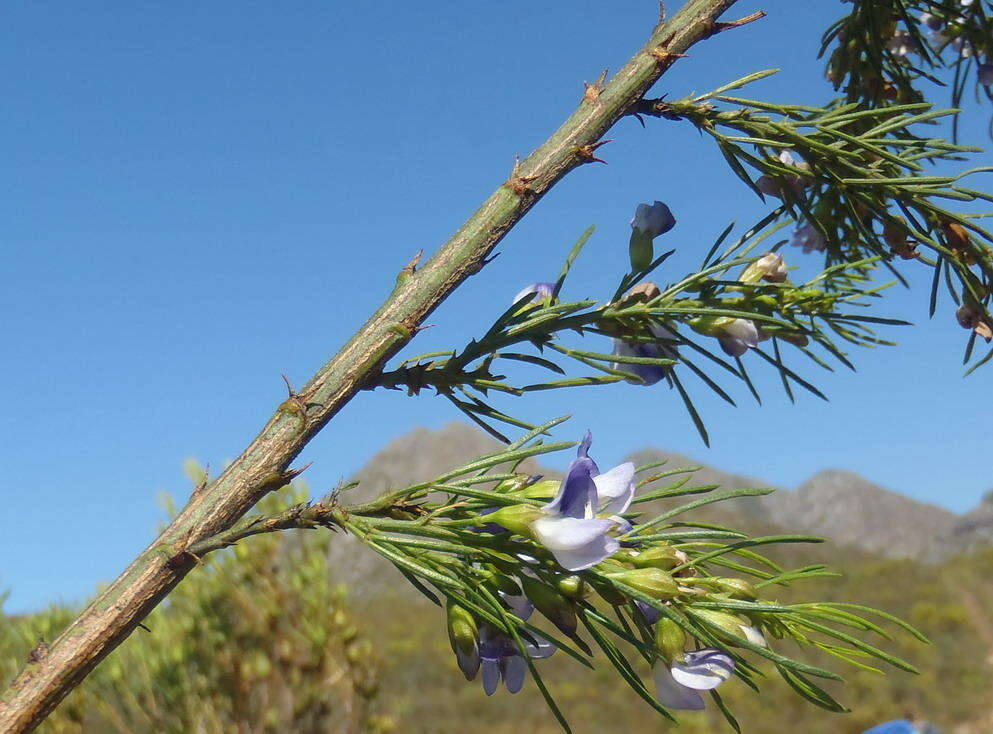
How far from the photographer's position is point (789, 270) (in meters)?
1.12

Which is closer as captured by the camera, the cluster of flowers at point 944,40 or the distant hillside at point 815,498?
the cluster of flowers at point 944,40

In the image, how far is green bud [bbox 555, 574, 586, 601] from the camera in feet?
2.42

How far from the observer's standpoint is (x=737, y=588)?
0.76 meters

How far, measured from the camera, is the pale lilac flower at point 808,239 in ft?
5.30

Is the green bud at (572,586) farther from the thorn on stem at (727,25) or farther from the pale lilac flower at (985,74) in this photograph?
the pale lilac flower at (985,74)

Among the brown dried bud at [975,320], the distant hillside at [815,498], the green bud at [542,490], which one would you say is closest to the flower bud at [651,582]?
the green bud at [542,490]

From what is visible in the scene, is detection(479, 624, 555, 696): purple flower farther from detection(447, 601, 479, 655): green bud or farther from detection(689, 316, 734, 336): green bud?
Answer: detection(689, 316, 734, 336): green bud

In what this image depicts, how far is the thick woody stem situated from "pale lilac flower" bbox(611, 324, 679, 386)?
0.23 m

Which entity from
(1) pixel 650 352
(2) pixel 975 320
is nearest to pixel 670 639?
(1) pixel 650 352

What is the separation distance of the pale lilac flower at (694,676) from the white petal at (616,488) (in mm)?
146

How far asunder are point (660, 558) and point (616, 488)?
76mm

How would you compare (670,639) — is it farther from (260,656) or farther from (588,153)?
(260,656)

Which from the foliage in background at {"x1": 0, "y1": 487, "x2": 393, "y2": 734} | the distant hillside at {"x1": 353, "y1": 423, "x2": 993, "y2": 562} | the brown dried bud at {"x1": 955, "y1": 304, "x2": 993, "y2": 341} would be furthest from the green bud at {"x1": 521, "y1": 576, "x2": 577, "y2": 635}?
the distant hillside at {"x1": 353, "y1": 423, "x2": 993, "y2": 562}

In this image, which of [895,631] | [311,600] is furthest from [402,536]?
[895,631]
